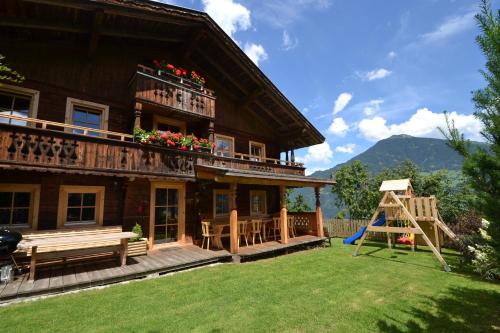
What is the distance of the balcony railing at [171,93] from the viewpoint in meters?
9.62

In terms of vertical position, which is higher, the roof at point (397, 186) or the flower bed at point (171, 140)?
the flower bed at point (171, 140)

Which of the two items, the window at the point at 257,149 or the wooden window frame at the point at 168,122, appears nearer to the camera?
the wooden window frame at the point at 168,122

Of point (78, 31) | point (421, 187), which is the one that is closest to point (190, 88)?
point (78, 31)

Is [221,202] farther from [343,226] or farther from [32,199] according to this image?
[343,226]

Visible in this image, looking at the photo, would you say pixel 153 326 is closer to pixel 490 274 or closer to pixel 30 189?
pixel 30 189

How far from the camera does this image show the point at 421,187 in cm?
2114

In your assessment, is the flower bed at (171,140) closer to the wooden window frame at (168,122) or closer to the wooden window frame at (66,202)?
the wooden window frame at (168,122)

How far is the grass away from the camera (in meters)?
4.37

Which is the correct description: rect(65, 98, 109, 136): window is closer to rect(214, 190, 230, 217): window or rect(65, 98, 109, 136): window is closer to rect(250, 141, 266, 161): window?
rect(214, 190, 230, 217): window

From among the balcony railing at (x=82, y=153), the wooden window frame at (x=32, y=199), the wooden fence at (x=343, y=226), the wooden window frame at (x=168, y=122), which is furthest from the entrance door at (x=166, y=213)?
the wooden fence at (x=343, y=226)

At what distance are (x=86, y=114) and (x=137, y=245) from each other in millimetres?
5439

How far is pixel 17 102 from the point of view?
27.2ft

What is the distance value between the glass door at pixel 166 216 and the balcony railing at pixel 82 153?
151cm

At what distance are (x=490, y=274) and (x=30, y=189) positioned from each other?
1439 cm
